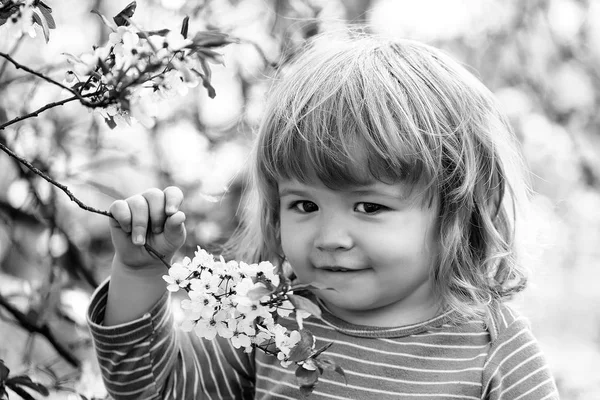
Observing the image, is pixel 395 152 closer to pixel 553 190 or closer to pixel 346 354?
pixel 346 354

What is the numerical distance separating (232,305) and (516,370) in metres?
0.56

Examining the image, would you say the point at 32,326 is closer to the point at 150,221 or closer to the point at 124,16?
the point at 150,221

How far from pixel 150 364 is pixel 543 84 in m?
2.28

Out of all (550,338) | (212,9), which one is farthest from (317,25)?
(550,338)

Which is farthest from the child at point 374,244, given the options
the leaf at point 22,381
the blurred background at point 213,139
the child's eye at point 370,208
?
the leaf at point 22,381

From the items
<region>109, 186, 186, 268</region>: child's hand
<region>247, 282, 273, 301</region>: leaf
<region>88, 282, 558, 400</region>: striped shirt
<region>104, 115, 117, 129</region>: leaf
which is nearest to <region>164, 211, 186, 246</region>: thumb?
<region>109, 186, 186, 268</region>: child's hand

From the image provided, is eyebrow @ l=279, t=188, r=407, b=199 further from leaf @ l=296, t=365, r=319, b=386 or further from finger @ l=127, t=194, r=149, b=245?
leaf @ l=296, t=365, r=319, b=386

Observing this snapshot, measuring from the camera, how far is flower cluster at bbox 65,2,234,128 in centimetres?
86

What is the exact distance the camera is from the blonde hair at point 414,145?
127 centimetres

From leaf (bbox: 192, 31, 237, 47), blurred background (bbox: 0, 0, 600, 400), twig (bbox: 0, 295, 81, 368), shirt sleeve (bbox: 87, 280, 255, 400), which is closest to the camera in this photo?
leaf (bbox: 192, 31, 237, 47)

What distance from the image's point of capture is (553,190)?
2951 mm

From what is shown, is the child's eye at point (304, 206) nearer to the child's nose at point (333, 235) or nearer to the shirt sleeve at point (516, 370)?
the child's nose at point (333, 235)

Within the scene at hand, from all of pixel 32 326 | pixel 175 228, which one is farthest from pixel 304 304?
pixel 32 326

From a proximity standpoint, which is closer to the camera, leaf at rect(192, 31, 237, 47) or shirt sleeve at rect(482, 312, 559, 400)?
leaf at rect(192, 31, 237, 47)
